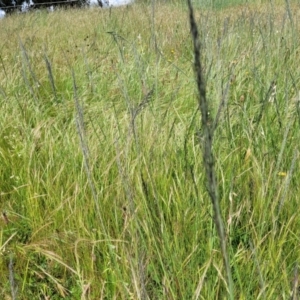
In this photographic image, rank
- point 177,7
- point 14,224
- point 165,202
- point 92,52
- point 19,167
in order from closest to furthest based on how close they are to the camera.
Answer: point 165,202 → point 14,224 → point 19,167 → point 92,52 → point 177,7

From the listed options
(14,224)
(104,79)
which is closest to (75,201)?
(14,224)

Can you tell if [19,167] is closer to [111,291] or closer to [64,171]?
[64,171]

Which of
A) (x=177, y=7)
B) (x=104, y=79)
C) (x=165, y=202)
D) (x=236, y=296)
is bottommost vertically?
(x=236, y=296)

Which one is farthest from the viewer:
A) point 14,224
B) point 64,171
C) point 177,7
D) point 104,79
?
point 177,7

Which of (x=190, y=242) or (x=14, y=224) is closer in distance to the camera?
(x=190, y=242)

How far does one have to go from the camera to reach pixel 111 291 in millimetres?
1030

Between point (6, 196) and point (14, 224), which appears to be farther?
point (6, 196)

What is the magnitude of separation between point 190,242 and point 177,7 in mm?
5713

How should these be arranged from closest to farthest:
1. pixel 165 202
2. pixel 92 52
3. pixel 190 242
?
pixel 190 242, pixel 165 202, pixel 92 52

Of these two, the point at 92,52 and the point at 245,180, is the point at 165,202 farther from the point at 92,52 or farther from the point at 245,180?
the point at 92,52

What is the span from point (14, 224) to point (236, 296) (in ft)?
2.39

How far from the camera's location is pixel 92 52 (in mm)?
3348

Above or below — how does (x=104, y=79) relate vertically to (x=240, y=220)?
above

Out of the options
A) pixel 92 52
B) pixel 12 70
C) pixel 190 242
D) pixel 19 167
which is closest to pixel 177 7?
pixel 92 52
